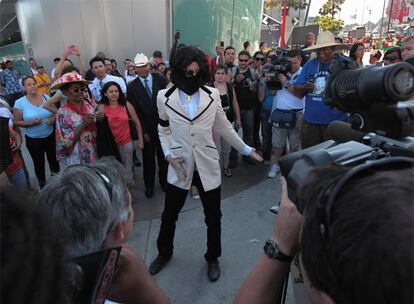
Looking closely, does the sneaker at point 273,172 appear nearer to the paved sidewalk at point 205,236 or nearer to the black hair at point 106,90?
the paved sidewalk at point 205,236

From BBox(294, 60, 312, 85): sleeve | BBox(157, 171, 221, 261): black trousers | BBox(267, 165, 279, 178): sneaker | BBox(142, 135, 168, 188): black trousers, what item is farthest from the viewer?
BBox(267, 165, 279, 178): sneaker

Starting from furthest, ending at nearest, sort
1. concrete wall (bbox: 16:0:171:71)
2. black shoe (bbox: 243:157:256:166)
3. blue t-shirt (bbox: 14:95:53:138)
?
concrete wall (bbox: 16:0:171:71), black shoe (bbox: 243:157:256:166), blue t-shirt (bbox: 14:95:53:138)

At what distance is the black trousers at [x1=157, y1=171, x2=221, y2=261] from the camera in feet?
Answer: 8.35

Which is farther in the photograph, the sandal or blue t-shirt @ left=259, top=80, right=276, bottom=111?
blue t-shirt @ left=259, top=80, right=276, bottom=111

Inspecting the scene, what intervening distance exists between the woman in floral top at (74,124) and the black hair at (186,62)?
1281 mm

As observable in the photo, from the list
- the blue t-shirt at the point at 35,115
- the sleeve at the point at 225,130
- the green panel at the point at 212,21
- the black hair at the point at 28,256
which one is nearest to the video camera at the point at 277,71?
the sleeve at the point at 225,130

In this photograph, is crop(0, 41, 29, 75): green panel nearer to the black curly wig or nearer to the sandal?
the sandal

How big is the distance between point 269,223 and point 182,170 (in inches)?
60.6

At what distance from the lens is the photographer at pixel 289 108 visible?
4.41m

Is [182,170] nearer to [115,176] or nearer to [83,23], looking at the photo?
[115,176]

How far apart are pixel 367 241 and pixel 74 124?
3149 millimetres

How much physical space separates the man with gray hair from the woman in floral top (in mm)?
2121

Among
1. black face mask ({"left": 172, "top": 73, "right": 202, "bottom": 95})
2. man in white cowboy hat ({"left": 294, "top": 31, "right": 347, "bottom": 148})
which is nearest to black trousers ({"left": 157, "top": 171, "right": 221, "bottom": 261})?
black face mask ({"left": 172, "top": 73, "right": 202, "bottom": 95})

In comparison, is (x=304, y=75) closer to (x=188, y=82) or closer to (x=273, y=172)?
(x=273, y=172)
